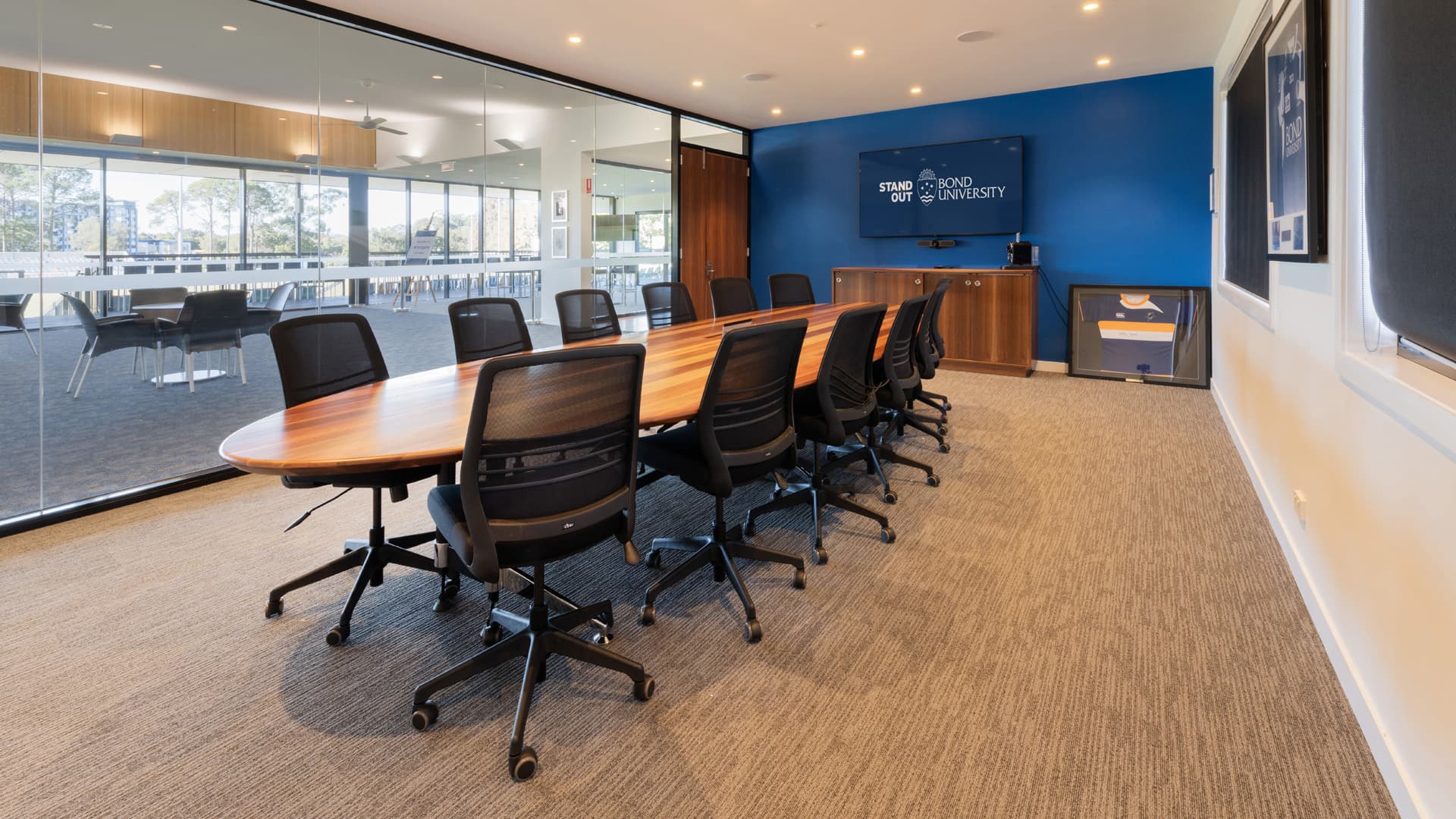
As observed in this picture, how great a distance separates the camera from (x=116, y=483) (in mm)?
3939

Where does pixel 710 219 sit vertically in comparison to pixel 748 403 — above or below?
above

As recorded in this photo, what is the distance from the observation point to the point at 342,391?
2.90 metres

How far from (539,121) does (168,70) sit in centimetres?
295

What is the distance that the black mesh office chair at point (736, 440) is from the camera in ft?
8.16

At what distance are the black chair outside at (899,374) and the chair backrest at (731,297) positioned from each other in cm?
186

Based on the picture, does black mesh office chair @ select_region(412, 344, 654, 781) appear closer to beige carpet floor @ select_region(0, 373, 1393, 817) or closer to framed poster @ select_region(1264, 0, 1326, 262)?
beige carpet floor @ select_region(0, 373, 1393, 817)

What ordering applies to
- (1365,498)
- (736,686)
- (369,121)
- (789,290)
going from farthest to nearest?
(789,290) < (369,121) < (736,686) < (1365,498)

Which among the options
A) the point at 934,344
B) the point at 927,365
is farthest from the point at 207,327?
the point at 934,344

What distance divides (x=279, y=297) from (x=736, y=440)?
3434 mm

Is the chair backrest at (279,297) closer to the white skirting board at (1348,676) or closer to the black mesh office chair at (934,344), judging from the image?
the black mesh office chair at (934,344)

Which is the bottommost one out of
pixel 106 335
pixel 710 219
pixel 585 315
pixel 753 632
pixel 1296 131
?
pixel 753 632

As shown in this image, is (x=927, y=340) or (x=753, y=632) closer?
(x=753, y=632)

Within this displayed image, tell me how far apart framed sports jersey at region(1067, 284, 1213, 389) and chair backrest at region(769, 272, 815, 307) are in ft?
8.95

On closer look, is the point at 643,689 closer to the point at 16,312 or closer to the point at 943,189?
the point at 16,312
